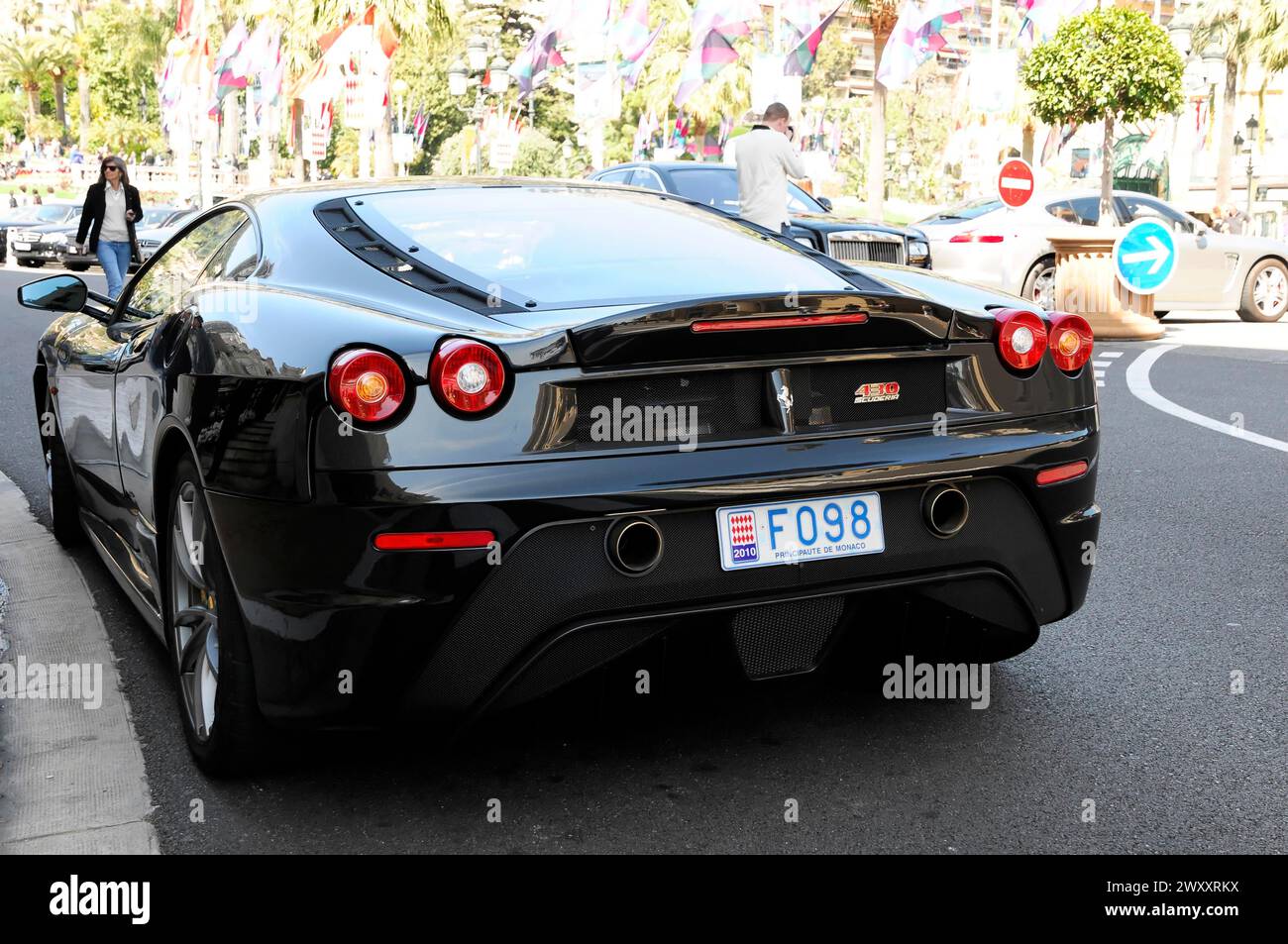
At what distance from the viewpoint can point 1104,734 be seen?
3.67 m

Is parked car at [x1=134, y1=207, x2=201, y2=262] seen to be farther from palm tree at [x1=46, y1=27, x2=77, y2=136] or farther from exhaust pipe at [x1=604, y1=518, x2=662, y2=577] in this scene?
palm tree at [x1=46, y1=27, x2=77, y2=136]

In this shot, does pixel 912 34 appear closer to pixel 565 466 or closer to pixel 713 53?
pixel 713 53

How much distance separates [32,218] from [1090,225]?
23005 millimetres

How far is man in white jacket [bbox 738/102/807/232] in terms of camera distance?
12.1 metres

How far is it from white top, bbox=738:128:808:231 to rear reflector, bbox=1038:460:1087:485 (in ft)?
28.8

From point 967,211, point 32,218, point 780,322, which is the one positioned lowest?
point 780,322

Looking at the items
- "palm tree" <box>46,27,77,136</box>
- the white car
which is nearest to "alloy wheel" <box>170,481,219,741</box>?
the white car

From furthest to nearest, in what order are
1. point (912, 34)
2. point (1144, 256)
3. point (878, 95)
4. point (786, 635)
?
point (878, 95)
point (912, 34)
point (1144, 256)
point (786, 635)

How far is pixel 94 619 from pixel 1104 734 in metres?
3.02

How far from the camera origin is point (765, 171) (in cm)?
1220

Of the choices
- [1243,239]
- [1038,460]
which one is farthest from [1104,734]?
[1243,239]

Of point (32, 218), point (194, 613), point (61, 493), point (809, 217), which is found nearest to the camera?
point (194, 613)

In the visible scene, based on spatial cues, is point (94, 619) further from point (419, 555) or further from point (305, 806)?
point (419, 555)

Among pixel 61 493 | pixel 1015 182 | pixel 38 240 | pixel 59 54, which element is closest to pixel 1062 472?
pixel 61 493
